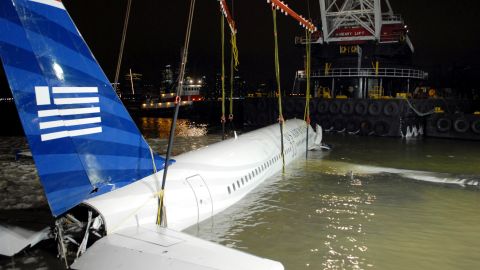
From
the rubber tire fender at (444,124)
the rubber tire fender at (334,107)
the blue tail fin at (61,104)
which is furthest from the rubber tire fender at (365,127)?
the blue tail fin at (61,104)

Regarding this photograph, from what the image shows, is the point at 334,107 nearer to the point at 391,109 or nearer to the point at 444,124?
the point at 391,109

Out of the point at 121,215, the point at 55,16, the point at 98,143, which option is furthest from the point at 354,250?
the point at 55,16

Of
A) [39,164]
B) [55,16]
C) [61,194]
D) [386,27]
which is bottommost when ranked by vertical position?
[61,194]

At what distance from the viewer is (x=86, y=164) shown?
7.50 metres

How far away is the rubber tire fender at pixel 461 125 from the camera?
3619cm

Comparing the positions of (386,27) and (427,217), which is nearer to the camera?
(427,217)

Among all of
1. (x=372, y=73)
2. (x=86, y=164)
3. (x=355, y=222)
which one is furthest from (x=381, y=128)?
(x=86, y=164)

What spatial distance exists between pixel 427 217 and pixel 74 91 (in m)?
11.4

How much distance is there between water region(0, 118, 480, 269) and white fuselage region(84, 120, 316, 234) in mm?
768

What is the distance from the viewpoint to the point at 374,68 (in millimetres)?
44938

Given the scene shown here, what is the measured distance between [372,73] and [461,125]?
1237cm

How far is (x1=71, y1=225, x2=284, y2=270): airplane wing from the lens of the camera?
19.0ft

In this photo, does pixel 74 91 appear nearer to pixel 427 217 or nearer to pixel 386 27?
pixel 427 217

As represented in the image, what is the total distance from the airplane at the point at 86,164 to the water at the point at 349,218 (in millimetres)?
1916
